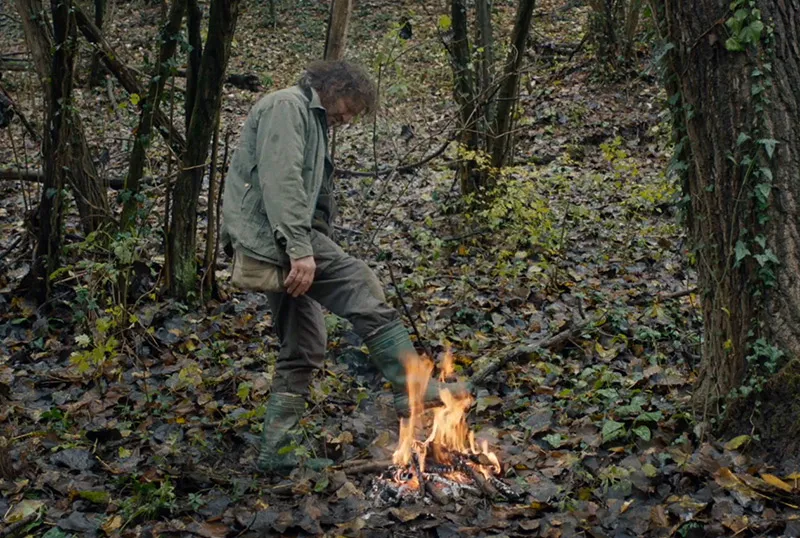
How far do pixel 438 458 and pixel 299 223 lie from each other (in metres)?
1.36

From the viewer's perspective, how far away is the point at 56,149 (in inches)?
250

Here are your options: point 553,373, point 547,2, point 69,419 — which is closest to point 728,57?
point 553,373

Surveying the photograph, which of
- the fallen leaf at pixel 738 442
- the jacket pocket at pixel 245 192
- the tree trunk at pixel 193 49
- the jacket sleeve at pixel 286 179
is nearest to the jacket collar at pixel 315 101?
the jacket sleeve at pixel 286 179

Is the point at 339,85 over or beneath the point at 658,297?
over

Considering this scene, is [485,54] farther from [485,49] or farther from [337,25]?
[337,25]

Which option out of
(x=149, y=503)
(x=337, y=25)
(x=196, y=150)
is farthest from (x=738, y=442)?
(x=337, y=25)

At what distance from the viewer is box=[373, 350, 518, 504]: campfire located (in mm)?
3896

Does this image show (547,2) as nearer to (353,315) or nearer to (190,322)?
(190,322)

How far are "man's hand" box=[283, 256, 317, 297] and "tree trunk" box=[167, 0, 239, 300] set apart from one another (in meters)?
2.82

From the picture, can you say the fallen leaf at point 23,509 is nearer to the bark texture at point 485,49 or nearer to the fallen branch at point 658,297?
the fallen branch at point 658,297

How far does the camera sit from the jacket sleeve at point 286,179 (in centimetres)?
392

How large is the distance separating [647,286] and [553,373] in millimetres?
2007

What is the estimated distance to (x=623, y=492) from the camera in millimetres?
3680

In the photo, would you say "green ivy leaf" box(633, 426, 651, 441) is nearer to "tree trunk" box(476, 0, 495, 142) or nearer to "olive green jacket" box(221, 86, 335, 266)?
"olive green jacket" box(221, 86, 335, 266)
